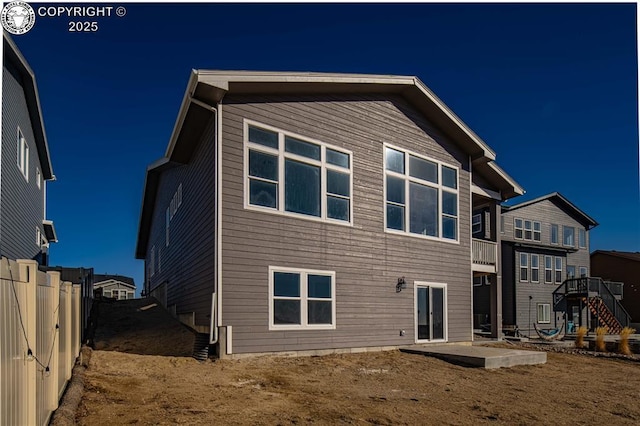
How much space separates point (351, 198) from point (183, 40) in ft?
19.7

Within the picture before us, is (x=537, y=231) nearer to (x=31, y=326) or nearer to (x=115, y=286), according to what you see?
(x=31, y=326)

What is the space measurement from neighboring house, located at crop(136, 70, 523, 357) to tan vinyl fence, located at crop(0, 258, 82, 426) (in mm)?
4834

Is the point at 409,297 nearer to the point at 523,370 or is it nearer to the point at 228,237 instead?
the point at 523,370

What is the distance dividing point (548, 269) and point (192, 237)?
2364 cm

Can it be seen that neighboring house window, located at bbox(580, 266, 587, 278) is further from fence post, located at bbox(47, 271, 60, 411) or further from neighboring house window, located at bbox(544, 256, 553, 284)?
fence post, located at bbox(47, 271, 60, 411)

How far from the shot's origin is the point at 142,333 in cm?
1305

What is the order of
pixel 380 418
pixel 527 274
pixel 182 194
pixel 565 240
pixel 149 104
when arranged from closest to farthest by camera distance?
pixel 380 418, pixel 182 194, pixel 149 104, pixel 527 274, pixel 565 240

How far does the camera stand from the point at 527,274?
91.6 feet

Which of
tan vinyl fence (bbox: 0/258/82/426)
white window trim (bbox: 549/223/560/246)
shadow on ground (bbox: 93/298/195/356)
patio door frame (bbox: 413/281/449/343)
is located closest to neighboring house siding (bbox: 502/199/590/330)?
white window trim (bbox: 549/223/560/246)

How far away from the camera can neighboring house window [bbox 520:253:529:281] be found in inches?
1089

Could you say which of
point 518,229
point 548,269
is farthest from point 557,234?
point 518,229

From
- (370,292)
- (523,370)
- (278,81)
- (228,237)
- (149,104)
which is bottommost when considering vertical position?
(523,370)

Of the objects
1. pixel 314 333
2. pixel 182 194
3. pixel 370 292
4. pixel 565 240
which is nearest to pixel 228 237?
pixel 314 333

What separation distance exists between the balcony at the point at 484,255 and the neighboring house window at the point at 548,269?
1425 cm
